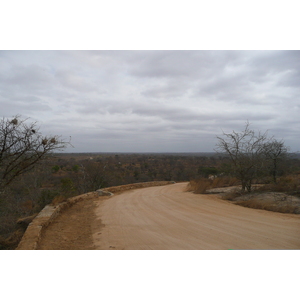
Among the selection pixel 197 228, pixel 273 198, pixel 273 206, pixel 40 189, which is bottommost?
pixel 40 189

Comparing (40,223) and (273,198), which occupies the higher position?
(273,198)

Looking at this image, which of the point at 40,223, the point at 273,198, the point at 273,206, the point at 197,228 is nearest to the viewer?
the point at 197,228

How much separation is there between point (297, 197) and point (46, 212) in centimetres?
978

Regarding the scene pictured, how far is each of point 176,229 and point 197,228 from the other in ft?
1.92

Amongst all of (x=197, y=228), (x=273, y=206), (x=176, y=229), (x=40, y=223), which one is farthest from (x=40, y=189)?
(x=273, y=206)

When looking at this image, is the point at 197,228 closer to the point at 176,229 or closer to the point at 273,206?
the point at 176,229

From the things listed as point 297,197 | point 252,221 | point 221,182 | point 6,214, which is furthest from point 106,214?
point 221,182

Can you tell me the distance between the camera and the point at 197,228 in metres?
6.61

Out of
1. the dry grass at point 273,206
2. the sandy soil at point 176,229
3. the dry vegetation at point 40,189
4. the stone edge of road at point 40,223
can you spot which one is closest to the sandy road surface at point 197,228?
the sandy soil at point 176,229

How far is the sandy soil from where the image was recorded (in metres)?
5.39

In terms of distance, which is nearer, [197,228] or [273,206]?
[197,228]

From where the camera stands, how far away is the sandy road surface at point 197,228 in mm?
5336

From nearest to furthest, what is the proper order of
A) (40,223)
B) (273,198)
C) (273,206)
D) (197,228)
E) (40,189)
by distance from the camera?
(197,228) → (40,223) → (273,206) → (273,198) → (40,189)

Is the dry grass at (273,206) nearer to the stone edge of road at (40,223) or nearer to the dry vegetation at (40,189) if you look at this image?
the dry vegetation at (40,189)
